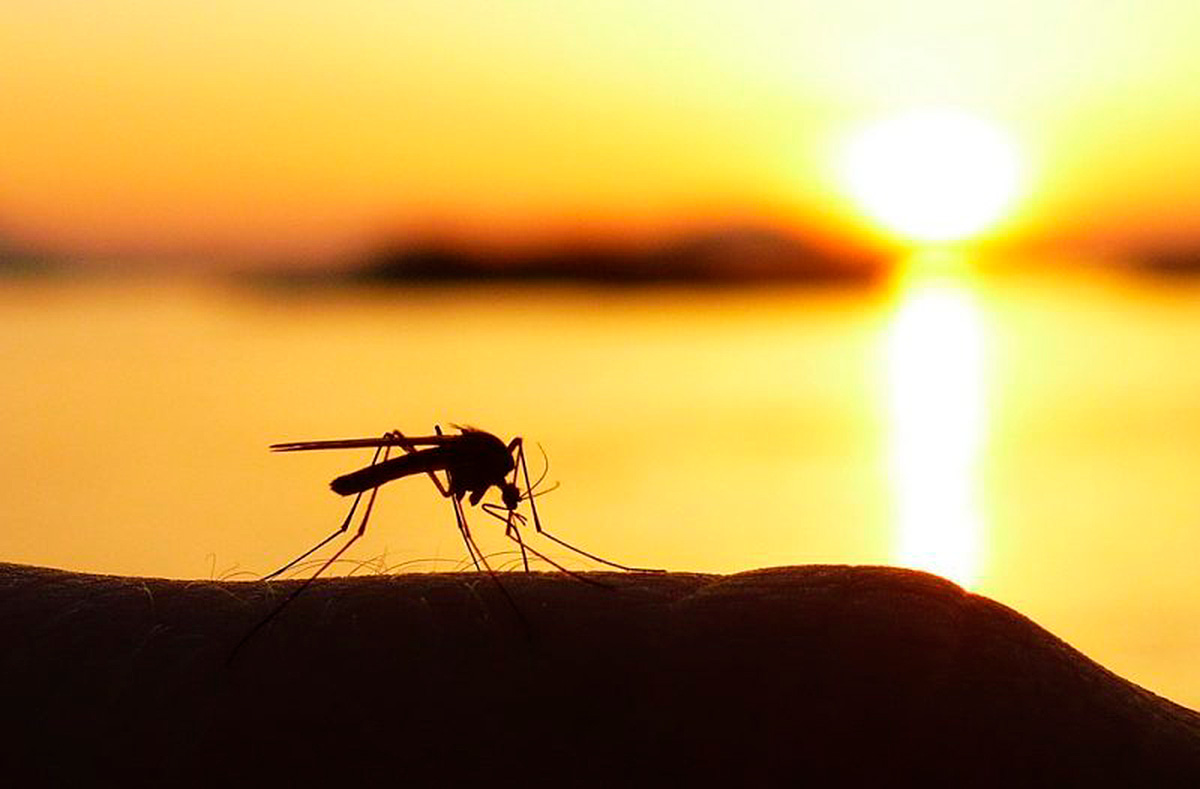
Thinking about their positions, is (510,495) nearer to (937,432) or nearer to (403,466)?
(403,466)

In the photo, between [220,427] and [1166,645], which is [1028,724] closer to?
[1166,645]

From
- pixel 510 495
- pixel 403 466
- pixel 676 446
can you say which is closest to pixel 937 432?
pixel 676 446

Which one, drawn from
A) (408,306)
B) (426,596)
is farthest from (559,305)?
(426,596)

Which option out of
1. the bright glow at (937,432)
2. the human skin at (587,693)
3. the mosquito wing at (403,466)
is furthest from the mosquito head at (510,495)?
the bright glow at (937,432)

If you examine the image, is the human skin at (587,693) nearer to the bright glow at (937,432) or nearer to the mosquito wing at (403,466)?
the mosquito wing at (403,466)

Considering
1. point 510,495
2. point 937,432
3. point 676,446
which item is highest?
point 937,432

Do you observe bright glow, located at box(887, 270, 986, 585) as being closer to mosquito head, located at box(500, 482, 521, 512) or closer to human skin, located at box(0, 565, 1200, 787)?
mosquito head, located at box(500, 482, 521, 512)
